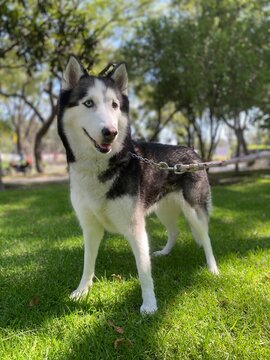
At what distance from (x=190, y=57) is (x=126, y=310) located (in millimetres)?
10842

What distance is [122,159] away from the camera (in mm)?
2830

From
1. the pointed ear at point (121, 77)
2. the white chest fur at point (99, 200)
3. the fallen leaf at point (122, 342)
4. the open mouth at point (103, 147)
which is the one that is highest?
the pointed ear at point (121, 77)

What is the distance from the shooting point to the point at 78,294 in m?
3.06

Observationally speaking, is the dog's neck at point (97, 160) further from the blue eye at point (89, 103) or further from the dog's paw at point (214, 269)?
the dog's paw at point (214, 269)

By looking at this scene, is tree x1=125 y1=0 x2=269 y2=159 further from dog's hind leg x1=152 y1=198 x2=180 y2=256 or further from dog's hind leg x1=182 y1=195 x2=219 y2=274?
dog's hind leg x1=182 y1=195 x2=219 y2=274

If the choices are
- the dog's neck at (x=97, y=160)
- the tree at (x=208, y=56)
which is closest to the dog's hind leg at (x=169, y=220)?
the dog's neck at (x=97, y=160)

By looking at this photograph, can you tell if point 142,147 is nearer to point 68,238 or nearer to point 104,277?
point 104,277

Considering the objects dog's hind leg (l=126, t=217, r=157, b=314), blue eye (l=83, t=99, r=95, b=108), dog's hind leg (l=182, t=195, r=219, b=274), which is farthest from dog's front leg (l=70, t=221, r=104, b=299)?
blue eye (l=83, t=99, r=95, b=108)

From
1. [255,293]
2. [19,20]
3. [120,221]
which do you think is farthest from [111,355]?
[19,20]

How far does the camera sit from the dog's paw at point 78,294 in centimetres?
300

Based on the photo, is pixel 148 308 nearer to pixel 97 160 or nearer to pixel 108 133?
pixel 97 160

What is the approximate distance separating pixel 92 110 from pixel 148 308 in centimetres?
149

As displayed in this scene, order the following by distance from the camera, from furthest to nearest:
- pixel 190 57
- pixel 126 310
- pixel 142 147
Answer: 1. pixel 190 57
2. pixel 142 147
3. pixel 126 310

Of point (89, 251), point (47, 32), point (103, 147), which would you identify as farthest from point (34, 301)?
point (47, 32)
